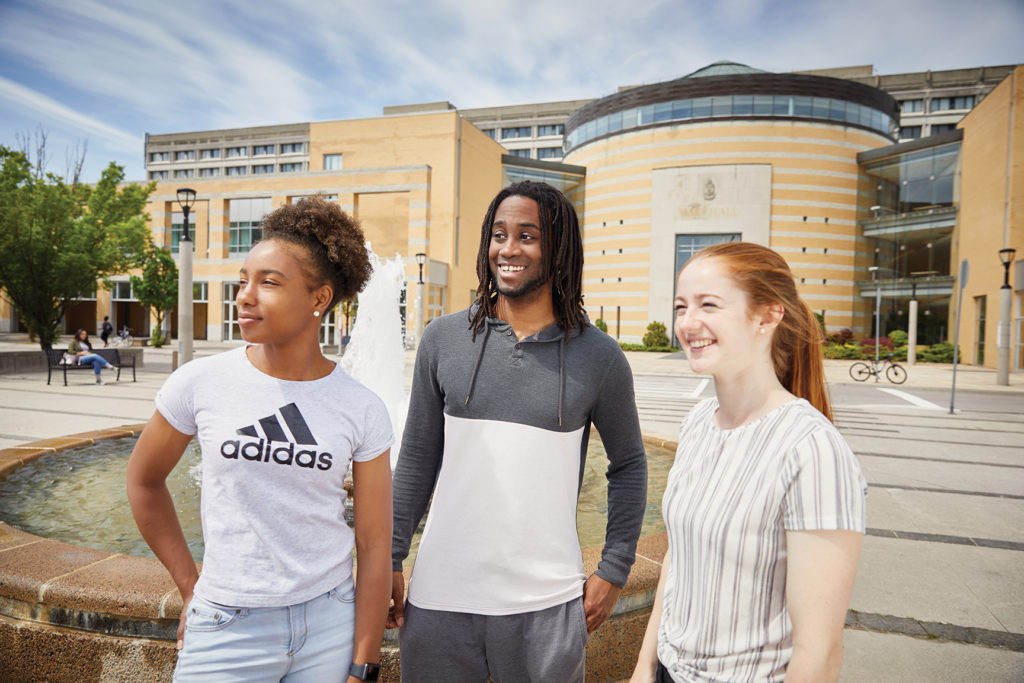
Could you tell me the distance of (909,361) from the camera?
29359mm

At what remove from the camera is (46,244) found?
17.7 meters

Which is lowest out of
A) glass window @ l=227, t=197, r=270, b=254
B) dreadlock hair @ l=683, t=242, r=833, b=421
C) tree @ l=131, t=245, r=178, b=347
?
dreadlock hair @ l=683, t=242, r=833, b=421

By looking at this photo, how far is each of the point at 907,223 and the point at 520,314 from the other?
41430 millimetres

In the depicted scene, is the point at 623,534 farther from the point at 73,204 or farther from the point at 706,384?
the point at 73,204

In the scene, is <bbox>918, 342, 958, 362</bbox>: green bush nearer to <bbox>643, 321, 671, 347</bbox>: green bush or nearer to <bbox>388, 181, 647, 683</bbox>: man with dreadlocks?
<bbox>643, 321, 671, 347</bbox>: green bush

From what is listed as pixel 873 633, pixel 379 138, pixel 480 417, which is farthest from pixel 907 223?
pixel 480 417

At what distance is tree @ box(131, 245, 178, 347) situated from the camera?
31406 millimetres

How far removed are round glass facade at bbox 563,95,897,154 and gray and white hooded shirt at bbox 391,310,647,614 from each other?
1635 inches

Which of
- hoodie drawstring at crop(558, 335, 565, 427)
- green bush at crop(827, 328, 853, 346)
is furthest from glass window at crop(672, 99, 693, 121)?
hoodie drawstring at crop(558, 335, 565, 427)

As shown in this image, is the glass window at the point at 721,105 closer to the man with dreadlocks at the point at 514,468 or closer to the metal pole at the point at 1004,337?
the metal pole at the point at 1004,337

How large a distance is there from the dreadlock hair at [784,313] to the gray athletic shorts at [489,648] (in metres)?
Answer: 0.94

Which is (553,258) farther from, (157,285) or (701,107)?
(701,107)

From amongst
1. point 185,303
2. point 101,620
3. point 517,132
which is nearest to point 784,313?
point 101,620

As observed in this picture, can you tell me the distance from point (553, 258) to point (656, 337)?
36.6m
